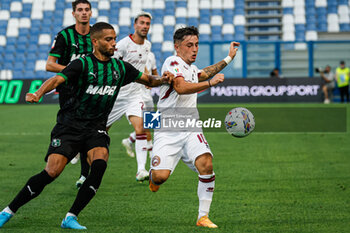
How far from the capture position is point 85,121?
17.1 ft

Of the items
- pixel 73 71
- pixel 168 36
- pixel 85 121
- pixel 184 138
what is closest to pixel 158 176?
pixel 184 138

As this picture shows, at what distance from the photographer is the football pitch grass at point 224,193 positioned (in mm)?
5238

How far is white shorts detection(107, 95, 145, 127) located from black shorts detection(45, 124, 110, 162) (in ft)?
10.5

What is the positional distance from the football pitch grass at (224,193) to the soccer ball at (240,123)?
788 mm

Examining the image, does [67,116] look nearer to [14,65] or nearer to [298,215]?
[298,215]

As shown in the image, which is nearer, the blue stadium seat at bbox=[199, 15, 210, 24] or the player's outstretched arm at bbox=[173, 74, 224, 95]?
the player's outstretched arm at bbox=[173, 74, 224, 95]

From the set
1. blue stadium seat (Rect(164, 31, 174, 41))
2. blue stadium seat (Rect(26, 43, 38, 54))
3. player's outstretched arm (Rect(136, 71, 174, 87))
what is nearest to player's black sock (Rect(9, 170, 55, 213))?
player's outstretched arm (Rect(136, 71, 174, 87))

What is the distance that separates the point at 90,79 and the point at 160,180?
4.03 feet

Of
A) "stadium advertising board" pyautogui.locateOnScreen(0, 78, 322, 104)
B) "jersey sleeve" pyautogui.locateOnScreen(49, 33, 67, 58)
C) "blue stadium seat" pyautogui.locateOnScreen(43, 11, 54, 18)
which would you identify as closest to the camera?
"jersey sleeve" pyautogui.locateOnScreen(49, 33, 67, 58)

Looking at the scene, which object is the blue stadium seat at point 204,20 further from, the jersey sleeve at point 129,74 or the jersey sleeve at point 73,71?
the jersey sleeve at point 73,71

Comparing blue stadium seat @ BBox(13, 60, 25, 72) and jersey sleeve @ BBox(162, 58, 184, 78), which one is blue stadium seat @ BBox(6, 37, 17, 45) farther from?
jersey sleeve @ BBox(162, 58, 184, 78)

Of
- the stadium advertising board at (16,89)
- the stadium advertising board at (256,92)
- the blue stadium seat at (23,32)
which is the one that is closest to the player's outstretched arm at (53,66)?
the stadium advertising board at (16,89)

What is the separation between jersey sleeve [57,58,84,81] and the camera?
493cm

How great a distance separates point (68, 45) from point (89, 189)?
8.04 ft
